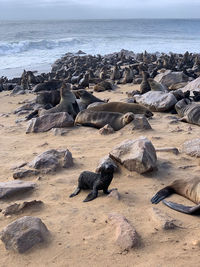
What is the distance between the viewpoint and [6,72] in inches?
853

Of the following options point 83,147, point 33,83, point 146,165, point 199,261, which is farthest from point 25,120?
point 33,83

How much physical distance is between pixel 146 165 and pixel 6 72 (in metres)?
19.2

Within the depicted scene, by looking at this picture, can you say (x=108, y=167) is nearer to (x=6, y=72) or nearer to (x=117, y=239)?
(x=117, y=239)

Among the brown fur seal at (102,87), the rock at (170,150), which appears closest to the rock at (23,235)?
the rock at (170,150)

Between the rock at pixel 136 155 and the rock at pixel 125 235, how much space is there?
47.6 inches

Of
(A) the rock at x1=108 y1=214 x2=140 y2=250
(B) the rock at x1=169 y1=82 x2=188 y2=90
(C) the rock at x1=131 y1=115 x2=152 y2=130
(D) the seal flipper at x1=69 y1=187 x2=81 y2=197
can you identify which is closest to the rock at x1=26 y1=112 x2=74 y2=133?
(C) the rock at x1=131 y1=115 x2=152 y2=130

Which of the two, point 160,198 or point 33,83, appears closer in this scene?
point 160,198

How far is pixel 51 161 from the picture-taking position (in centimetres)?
459

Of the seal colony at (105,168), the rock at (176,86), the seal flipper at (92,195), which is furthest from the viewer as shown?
the rock at (176,86)

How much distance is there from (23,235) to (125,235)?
2.68 feet

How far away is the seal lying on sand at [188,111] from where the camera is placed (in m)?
6.77

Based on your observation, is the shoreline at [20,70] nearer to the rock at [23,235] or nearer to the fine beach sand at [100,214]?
the fine beach sand at [100,214]

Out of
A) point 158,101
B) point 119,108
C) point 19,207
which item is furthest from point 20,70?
point 19,207

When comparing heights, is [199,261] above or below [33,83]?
above
